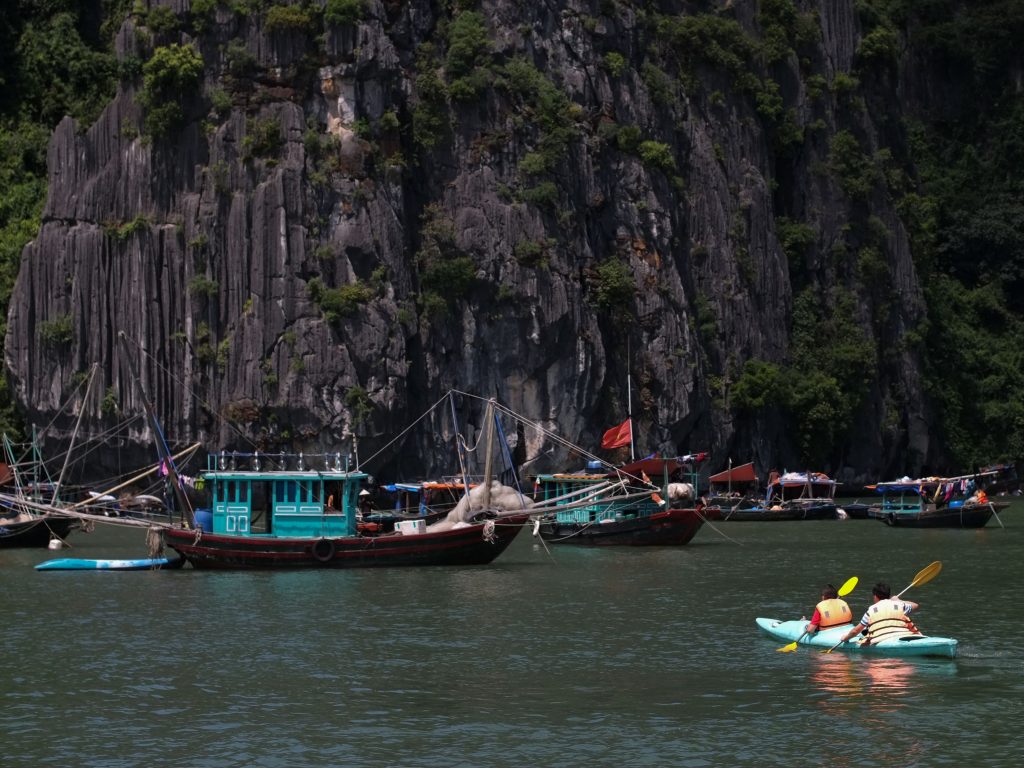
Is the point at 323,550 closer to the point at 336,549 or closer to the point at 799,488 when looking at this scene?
the point at 336,549

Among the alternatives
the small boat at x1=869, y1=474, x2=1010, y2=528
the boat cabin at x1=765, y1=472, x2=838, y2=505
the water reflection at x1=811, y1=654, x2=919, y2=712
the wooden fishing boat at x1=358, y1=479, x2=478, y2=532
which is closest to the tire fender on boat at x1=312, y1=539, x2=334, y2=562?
the wooden fishing boat at x1=358, y1=479, x2=478, y2=532

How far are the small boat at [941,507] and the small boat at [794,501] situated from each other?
8.59 feet

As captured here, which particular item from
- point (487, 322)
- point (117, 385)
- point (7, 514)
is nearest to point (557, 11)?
point (487, 322)

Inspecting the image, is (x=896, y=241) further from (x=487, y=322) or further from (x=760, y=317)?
(x=487, y=322)

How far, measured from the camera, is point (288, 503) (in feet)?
155

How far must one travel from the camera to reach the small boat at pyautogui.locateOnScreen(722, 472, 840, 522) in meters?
76.3

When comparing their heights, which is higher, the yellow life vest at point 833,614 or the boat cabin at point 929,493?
the boat cabin at point 929,493

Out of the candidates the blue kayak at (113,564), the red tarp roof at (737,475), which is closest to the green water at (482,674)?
the blue kayak at (113,564)

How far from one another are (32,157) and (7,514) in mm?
26844

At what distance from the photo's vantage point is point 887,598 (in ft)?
98.8

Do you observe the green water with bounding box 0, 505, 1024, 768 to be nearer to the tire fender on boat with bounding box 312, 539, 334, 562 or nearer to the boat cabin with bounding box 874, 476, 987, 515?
the tire fender on boat with bounding box 312, 539, 334, 562

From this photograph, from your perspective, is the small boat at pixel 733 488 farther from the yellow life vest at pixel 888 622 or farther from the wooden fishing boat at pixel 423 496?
the yellow life vest at pixel 888 622

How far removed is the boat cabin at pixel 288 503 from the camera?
155 feet

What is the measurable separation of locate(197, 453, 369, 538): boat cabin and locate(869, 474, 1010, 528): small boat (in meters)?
29.2
